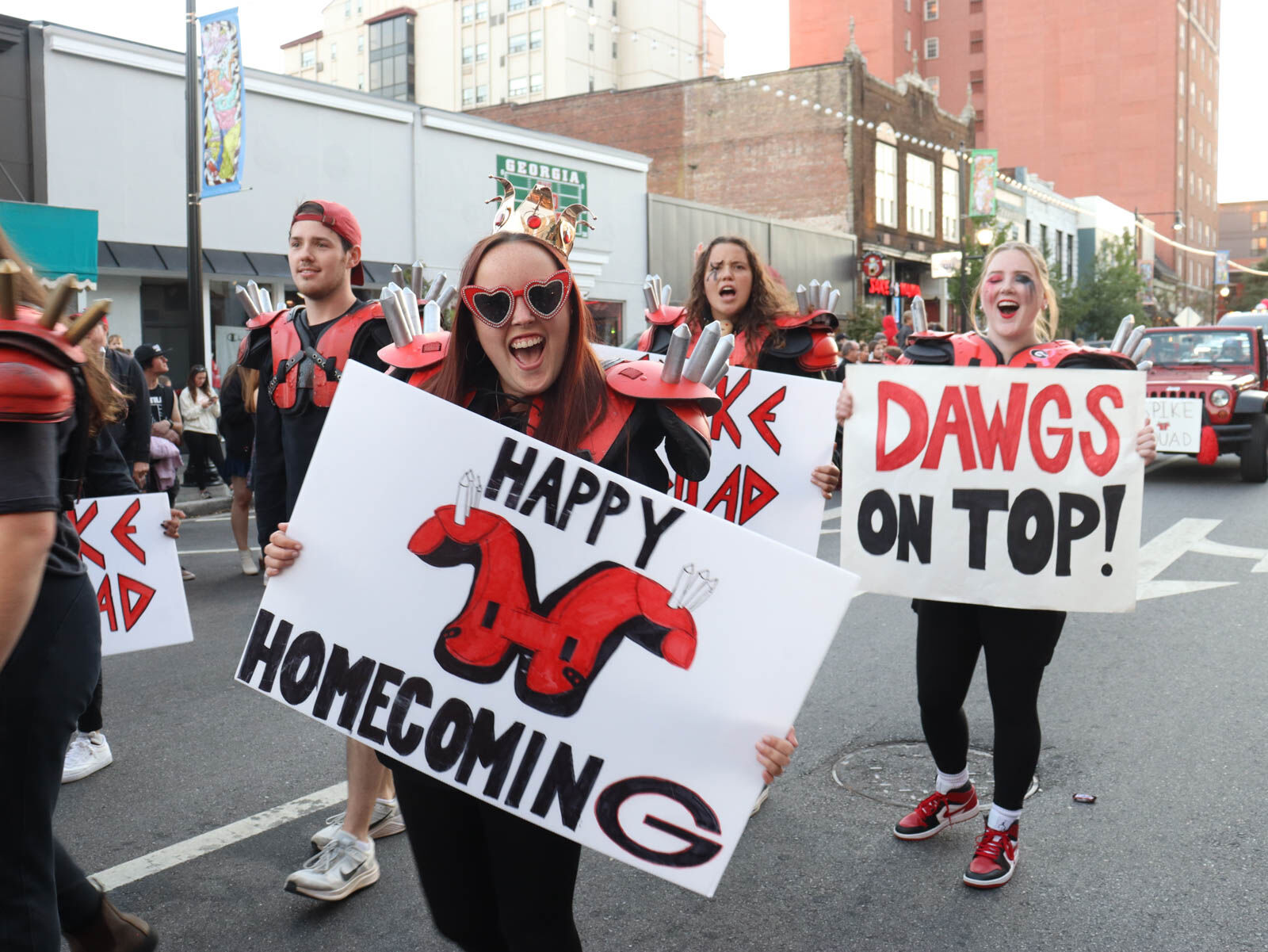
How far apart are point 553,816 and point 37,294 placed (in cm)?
138

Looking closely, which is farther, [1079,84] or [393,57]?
[1079,84]

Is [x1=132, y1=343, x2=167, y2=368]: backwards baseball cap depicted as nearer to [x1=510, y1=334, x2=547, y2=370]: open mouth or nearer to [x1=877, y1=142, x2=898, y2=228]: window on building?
[x1=510, y1=334, x2=547, y2=370]: open mouth

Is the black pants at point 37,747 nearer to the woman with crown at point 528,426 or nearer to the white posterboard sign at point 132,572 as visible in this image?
the woman with crown at point 528,426

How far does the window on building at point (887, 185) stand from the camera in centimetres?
3747

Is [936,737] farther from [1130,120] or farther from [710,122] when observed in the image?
[1130,120]

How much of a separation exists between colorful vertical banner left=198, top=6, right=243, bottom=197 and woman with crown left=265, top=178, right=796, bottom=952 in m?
12.6

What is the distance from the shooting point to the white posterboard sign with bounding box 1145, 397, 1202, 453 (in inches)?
530

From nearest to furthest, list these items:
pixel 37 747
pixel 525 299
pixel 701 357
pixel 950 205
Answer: pixel 37 747 → pixel 525 299 → pixel 701 357 → pixel 950 205

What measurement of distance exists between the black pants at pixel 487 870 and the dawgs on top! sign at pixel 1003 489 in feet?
5.38

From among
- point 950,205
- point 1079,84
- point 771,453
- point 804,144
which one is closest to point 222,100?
point 771,453

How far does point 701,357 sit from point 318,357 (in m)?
1.72

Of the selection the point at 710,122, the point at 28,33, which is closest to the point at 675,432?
the point at 28,33

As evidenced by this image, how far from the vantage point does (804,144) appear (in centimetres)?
3625

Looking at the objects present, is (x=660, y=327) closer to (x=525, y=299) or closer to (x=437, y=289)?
(x=437, y=289)
